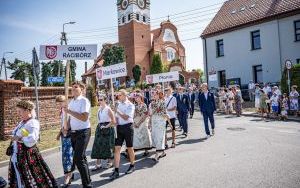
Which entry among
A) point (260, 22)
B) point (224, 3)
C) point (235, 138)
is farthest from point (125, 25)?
point (235, 138)

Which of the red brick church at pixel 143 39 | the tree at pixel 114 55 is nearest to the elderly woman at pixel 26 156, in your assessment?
the tree at pixel 114 55

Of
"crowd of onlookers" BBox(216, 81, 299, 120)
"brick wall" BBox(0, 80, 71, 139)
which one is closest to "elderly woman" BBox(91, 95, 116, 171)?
"brick wall" BBox(0, 80, 71, 139)

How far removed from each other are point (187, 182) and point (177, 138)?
A: 5848 mm

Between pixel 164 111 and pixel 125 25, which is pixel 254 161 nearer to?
pixel 164 111

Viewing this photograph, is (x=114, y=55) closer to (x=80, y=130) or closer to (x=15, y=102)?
(x=15, y=102)

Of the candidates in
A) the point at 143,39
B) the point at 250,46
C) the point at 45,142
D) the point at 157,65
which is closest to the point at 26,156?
the point at 45,142

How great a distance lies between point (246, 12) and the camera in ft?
107

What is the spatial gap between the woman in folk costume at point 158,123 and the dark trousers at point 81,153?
3.11 m

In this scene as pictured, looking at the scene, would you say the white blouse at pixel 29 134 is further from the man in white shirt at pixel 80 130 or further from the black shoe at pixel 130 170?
the black shoe at pixel 130 170

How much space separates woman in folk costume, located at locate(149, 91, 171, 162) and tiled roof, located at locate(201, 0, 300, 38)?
75.1 ft

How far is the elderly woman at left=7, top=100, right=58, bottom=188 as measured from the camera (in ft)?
17.4

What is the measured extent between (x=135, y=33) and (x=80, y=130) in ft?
177

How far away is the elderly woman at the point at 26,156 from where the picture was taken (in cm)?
529

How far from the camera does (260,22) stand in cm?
2997
